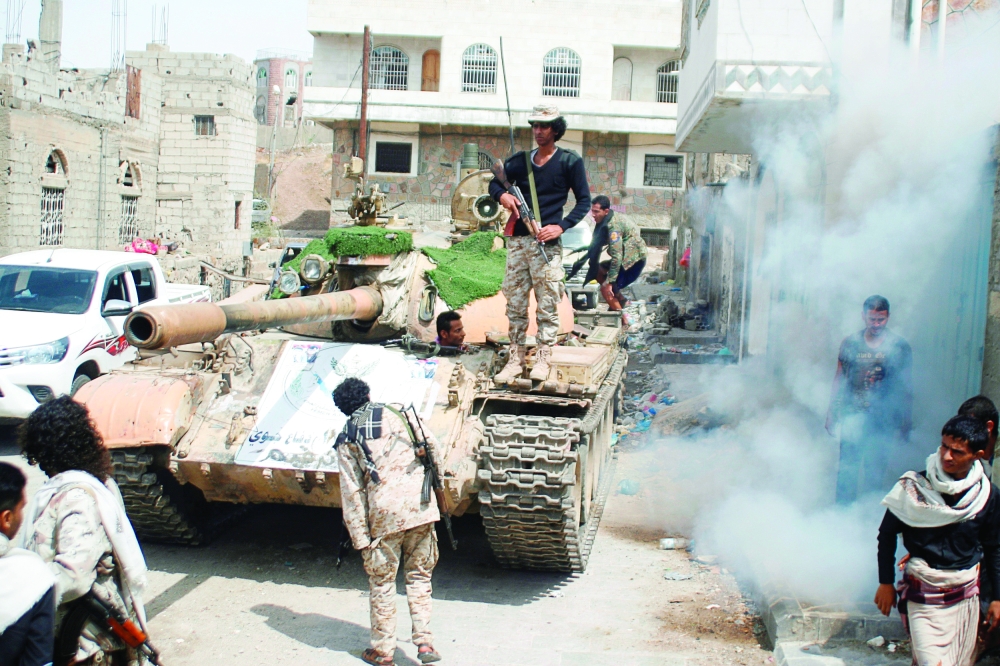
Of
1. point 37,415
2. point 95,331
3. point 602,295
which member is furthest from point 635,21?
point 37,415

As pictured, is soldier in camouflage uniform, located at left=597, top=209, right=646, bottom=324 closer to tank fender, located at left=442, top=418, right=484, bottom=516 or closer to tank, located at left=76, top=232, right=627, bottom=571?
tank, located at left=76, top=232, right=627, bottom=571

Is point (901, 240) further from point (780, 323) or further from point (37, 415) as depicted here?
point (37, 415)

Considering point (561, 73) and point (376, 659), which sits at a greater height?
point (561, 73)

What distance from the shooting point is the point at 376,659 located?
521 cm

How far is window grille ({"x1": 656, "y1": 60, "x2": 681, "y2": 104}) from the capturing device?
32438 millimetres

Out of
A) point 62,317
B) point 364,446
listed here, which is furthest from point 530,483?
point 62,317

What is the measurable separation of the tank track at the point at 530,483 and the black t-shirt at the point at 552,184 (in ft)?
4.69

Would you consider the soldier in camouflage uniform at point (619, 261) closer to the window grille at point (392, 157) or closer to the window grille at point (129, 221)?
the window grille at point (129, 221)

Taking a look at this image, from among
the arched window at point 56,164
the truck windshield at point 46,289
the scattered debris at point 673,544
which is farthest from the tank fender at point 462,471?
the arched window at point 56,164

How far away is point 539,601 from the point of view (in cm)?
627

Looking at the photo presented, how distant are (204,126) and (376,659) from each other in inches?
867

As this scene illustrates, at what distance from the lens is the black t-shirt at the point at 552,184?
6.70m

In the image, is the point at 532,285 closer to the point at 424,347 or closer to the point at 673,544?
Result: the point at 424,347

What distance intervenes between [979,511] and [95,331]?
834 centimetres
